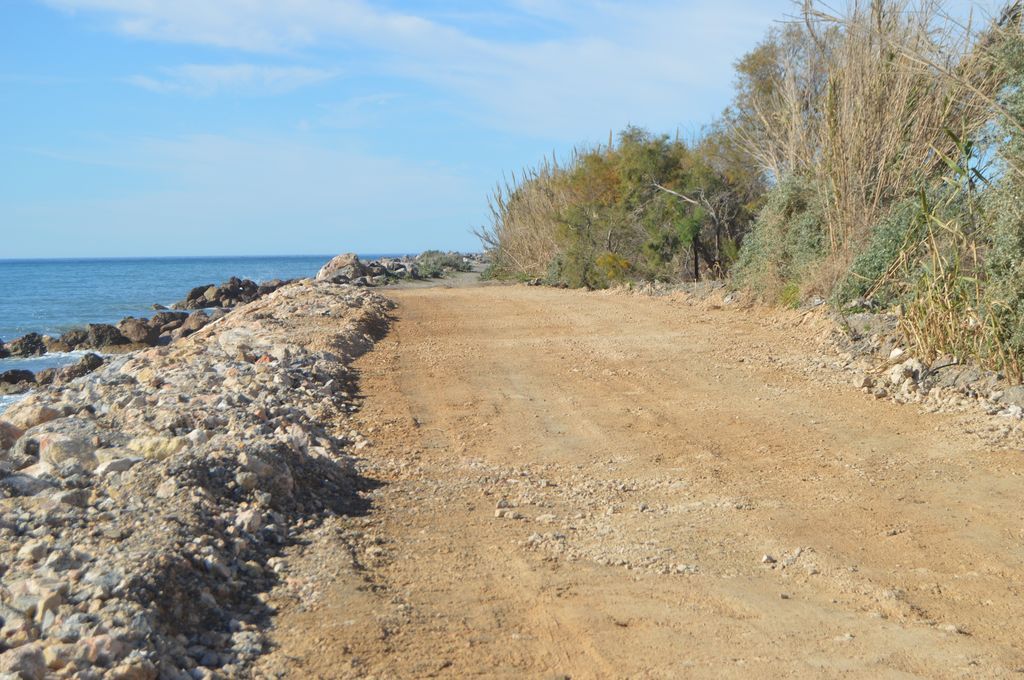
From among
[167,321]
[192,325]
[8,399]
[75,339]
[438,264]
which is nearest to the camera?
[8,399]

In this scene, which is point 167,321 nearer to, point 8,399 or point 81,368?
point 81,368

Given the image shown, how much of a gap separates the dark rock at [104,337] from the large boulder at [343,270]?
8.11 meters

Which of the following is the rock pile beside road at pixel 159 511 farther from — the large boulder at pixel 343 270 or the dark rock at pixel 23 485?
the large boulder at pixel 343 270

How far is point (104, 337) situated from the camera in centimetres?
2547

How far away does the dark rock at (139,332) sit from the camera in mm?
25969

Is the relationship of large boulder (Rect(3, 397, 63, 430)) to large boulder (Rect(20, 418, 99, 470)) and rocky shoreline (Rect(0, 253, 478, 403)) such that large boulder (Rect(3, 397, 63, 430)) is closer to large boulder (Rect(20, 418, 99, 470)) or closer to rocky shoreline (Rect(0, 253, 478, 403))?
large boulder (Rect(20, 418, 99, 470))

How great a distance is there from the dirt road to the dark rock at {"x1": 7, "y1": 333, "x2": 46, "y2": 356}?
59.8ft

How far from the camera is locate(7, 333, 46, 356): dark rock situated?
2527 centimetres

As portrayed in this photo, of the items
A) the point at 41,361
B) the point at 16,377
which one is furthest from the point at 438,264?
the point at 16,377

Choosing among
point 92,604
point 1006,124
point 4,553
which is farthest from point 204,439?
point 1006,124

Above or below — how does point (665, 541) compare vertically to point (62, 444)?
below

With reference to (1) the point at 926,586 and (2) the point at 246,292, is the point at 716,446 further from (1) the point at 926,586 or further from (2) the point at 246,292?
(2) the point at 246,292

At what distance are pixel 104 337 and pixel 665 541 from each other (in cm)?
2285

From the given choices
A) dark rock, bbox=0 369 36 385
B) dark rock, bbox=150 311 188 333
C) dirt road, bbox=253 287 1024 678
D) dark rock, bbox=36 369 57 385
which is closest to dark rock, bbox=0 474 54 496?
dirt road, bbox=253 287 1024 678
